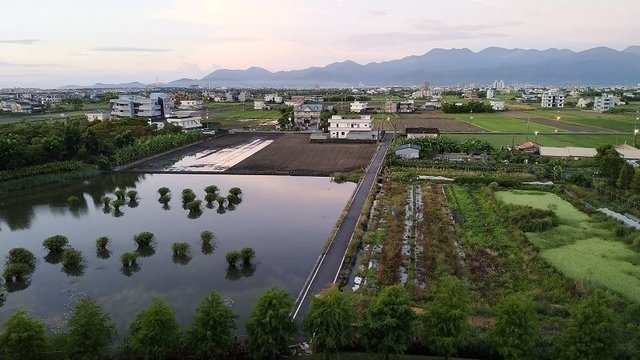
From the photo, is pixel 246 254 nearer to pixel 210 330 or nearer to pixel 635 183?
pixel 210 330

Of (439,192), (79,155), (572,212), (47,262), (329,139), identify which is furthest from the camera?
(329,139)

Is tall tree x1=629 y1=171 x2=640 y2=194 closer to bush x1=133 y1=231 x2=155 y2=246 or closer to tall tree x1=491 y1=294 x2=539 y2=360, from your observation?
tall tree x1=491 y1=294 x2=539 y2=360

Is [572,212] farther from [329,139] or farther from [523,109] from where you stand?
[523,109]

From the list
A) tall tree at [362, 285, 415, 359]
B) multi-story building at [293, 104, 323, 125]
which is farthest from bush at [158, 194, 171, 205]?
multi-story building at [293, 104, 323, 125]

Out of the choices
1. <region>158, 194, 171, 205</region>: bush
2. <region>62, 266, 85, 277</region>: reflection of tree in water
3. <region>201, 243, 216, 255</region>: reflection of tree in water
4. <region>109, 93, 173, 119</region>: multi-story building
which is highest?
<region>109, 93, 173, 119</region>: multi-story building

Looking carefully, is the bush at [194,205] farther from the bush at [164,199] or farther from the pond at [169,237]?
the bush at [164,199]

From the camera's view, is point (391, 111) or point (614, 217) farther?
point (391, 111)

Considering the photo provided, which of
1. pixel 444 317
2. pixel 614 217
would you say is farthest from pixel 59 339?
pixel 614 217
